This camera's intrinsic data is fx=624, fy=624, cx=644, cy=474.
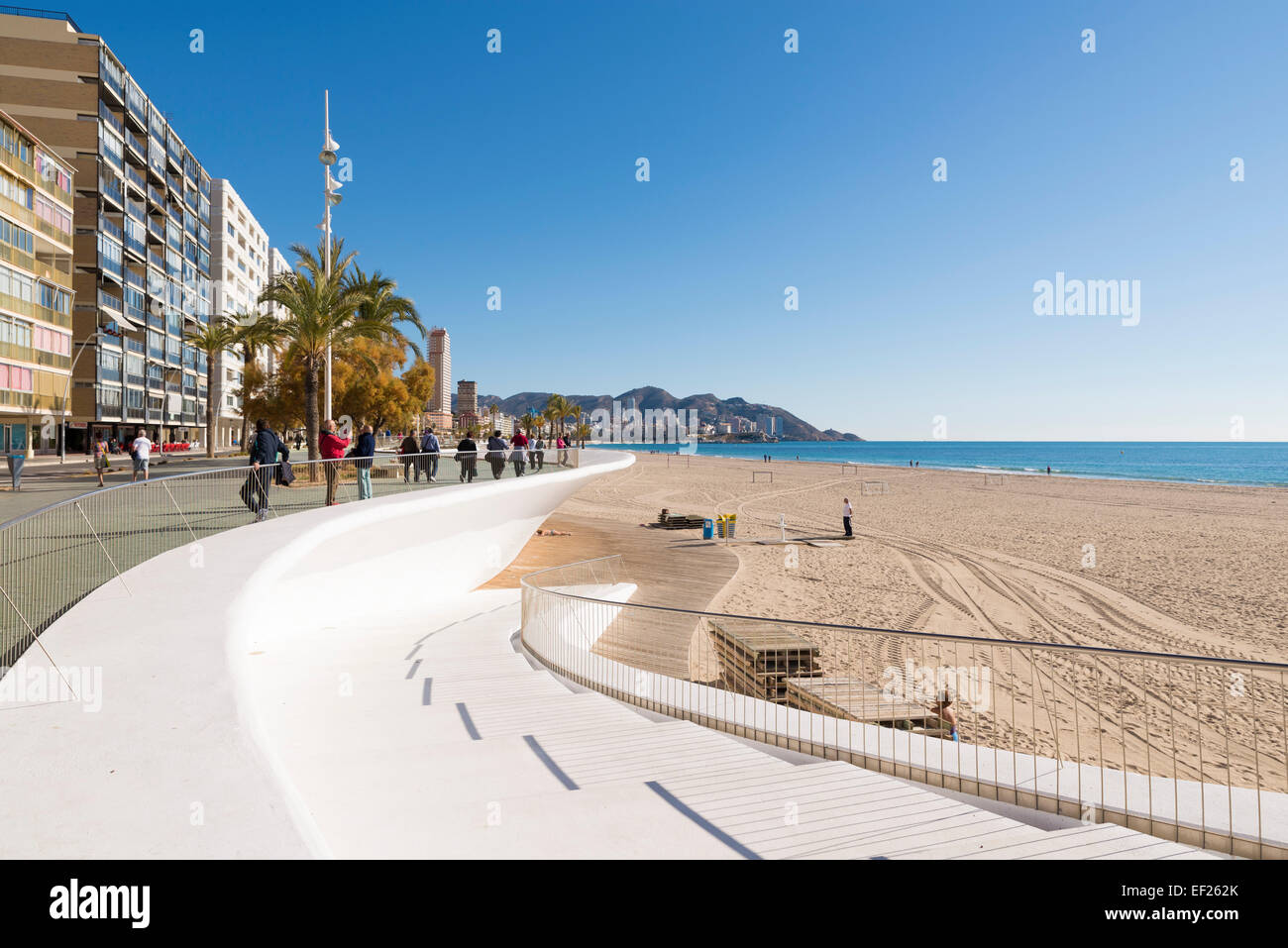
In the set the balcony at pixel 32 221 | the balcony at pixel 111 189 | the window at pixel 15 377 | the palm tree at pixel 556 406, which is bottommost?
the window at pixel 15 377

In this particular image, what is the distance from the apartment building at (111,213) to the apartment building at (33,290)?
3.99 meters

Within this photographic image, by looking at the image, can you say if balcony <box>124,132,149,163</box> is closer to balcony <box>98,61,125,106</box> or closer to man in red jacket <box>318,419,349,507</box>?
balcony <box>98,61,125,106</box>

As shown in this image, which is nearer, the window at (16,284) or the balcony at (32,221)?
the window at (16,284)

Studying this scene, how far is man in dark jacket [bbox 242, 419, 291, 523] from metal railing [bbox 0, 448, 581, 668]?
0.02 meters

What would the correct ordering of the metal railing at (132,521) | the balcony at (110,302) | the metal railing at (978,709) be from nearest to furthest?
the metal railing at (978,709) → the metal railing at (132,521) → the balcony at (110,302)

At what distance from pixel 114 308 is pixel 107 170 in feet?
33.1

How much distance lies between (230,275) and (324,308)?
7043cm

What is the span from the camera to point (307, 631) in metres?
11.2

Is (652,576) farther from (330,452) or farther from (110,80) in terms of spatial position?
(110,80)

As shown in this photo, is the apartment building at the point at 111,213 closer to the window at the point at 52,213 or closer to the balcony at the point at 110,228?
the balcony at the point at 110,228

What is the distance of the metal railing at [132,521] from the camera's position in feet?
20.0

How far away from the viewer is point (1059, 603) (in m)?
16.4

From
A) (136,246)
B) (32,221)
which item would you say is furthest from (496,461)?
(136,246)

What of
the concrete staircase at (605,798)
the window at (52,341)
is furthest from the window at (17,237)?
the concrete staircase at (605,798)
